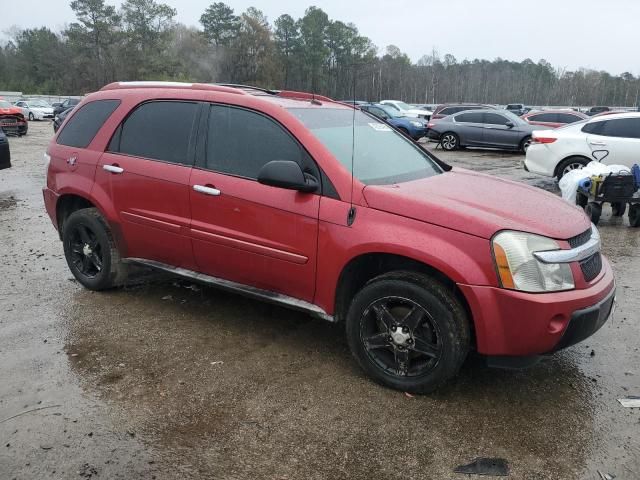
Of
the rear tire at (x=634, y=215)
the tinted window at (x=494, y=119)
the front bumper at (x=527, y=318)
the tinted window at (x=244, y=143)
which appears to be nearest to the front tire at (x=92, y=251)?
the tinted window at (x=244, y=143)

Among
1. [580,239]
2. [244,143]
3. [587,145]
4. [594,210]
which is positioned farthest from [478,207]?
[587,145]

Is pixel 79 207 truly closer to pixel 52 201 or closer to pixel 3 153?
pixel 52 201

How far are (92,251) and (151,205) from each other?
1.01m

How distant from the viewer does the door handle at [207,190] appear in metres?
3.78

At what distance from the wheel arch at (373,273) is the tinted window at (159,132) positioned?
154 cm

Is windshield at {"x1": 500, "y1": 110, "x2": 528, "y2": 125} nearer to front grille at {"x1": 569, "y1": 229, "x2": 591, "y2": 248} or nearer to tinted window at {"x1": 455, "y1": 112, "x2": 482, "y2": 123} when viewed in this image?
tinted window at {"x1": 455, "y1": 112, "x2": 482, "y2": 123}

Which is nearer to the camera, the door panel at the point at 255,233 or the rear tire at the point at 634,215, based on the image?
the door panel at the point at 255,233

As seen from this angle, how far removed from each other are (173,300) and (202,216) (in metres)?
1.21

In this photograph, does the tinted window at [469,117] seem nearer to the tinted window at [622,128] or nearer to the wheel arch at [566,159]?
the wheel arch at [566,159]

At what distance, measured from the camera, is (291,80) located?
5328mm

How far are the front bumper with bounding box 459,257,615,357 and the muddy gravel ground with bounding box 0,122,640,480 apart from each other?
0.45 m

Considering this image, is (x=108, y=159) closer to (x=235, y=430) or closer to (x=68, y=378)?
(x=68, y=378)

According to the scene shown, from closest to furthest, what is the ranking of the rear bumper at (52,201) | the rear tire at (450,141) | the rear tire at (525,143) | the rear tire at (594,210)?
the rear bumper at (52,201), the rear tire at (594,210), the rear tire at (525,143), the rear tire at (450,141)

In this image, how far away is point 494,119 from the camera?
62.1 feet
